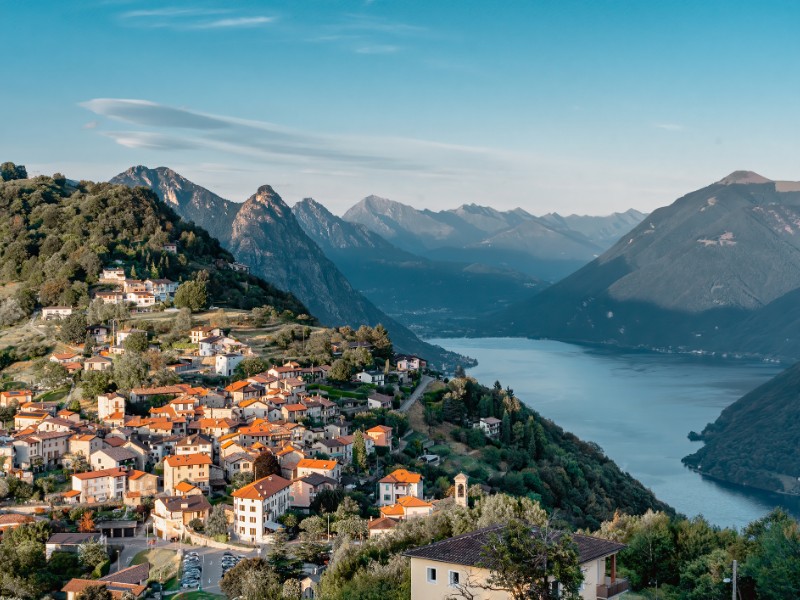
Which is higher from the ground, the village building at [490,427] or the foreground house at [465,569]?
the foreground house at [465,569]

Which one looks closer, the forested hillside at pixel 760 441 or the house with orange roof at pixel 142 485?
the house with orange roof at pixel 142 485

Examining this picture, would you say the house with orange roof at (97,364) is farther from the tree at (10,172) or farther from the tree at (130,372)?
the tree at (10,172)

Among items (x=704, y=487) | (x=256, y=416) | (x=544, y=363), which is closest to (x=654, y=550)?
(x=256, y=416)

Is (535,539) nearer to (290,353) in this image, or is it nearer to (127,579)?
(127,579)

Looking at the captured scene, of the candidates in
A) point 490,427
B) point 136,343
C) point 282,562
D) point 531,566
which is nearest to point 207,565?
point 282,562

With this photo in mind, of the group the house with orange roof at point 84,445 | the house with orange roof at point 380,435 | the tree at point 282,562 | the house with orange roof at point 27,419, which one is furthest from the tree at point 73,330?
the tree at point 282,562

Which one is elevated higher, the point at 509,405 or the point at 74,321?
the point at 74,321
